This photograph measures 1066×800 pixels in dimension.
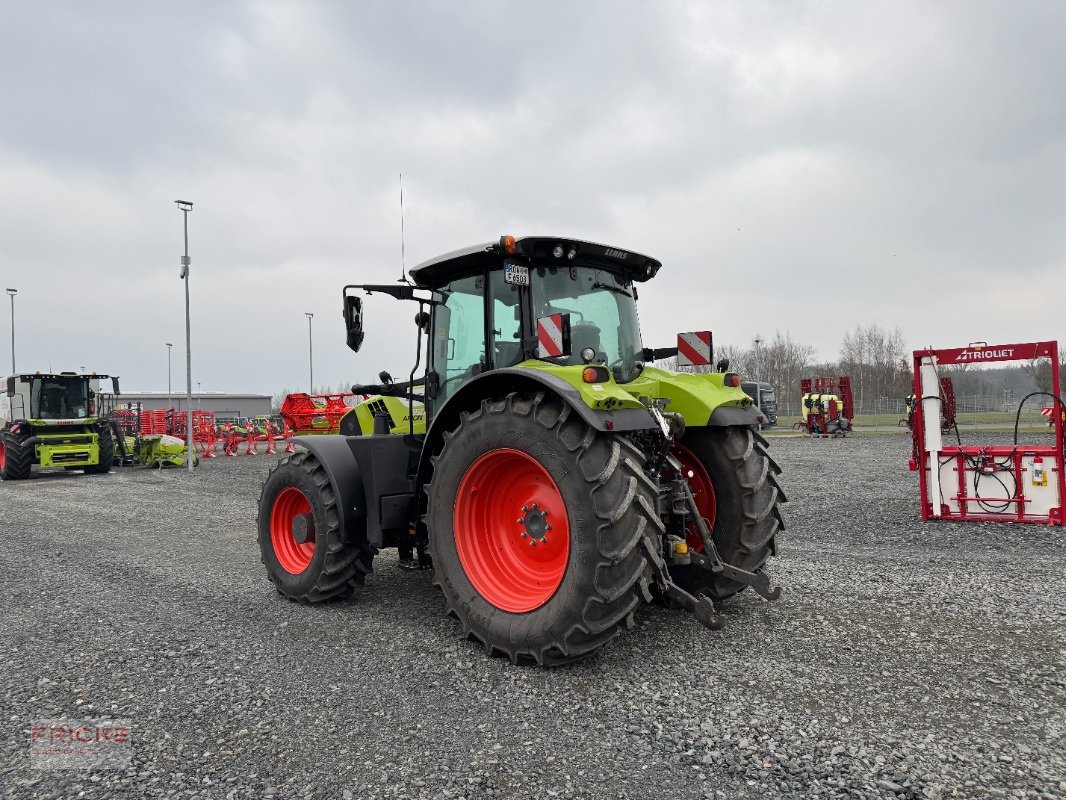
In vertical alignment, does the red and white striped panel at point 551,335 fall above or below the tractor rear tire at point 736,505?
above

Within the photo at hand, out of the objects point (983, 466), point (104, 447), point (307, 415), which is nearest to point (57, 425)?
point (104, 447)

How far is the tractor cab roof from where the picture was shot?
4258 millimetres

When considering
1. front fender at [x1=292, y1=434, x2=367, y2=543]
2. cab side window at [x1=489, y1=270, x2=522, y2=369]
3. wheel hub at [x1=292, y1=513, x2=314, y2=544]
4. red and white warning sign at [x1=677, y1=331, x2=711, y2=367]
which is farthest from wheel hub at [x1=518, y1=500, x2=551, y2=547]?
wheel hub at [x1=292, y1=513, x2=314, y2=544]

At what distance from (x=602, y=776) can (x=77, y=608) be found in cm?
428

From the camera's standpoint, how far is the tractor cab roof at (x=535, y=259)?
4.26 m

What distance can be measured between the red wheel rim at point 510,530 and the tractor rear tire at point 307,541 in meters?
1.14

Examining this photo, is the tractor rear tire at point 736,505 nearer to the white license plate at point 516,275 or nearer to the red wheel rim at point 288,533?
the white license plate at point 516,275

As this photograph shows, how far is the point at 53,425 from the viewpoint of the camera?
58.2 ft

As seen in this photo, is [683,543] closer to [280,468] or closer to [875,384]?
[280,468]

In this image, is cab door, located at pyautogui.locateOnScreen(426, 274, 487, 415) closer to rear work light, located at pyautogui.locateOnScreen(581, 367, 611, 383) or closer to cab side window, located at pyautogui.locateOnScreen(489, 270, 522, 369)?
cab side window, located at pyautogui.locateOnScreen(489, 270, 522, 369)

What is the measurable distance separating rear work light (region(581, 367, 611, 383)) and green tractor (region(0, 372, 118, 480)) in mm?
18348

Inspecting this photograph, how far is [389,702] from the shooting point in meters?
3.29

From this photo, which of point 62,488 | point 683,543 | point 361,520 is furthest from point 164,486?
point 683,543

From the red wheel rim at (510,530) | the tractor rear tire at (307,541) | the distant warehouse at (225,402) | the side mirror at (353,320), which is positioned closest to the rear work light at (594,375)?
the red wheel rim at (510,530)
